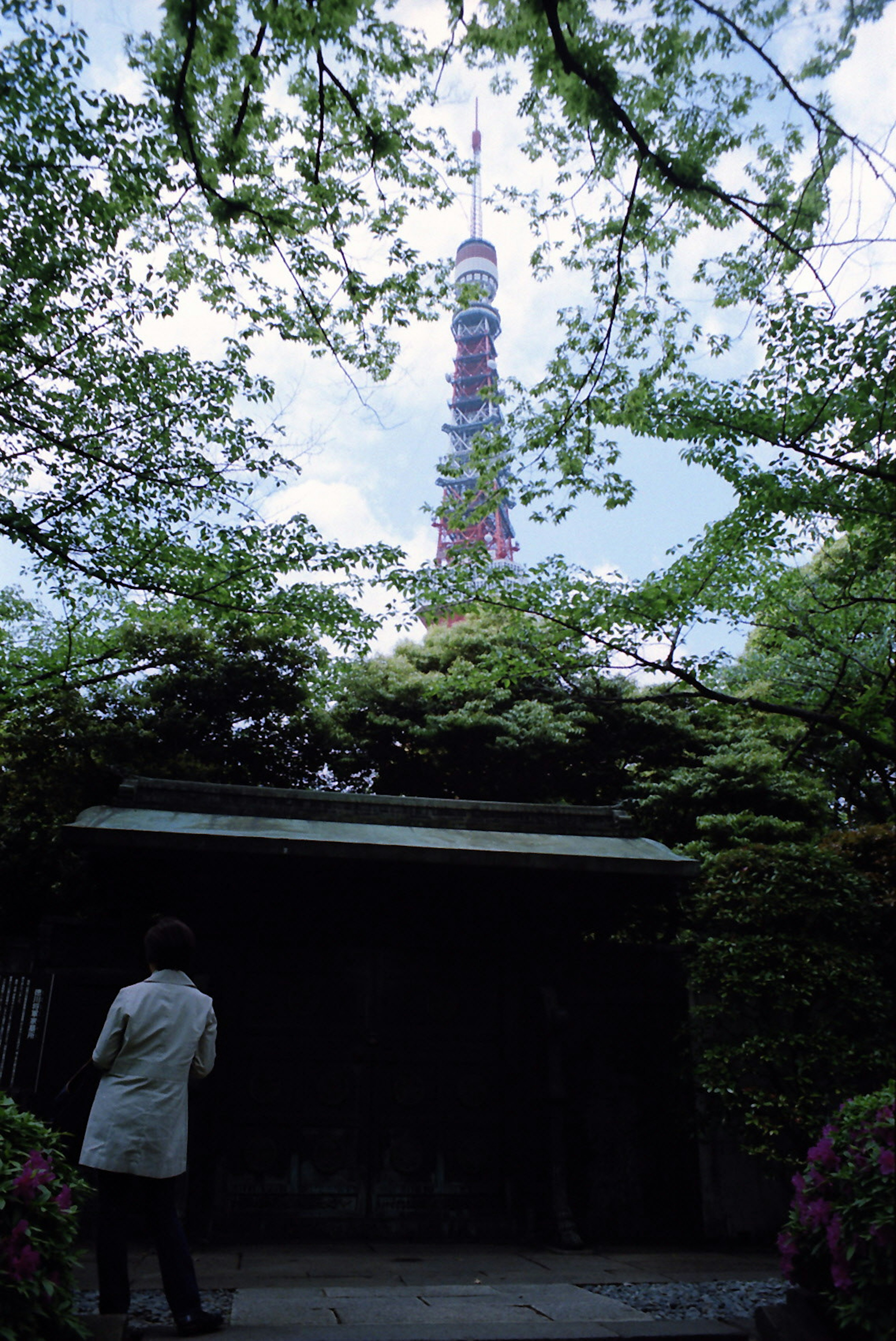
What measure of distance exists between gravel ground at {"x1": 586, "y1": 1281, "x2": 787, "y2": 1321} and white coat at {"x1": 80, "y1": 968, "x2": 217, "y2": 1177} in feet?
9.08

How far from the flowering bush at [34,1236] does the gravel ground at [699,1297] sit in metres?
3.08

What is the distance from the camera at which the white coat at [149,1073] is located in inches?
137

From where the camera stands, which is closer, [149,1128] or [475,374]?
[149,1128]

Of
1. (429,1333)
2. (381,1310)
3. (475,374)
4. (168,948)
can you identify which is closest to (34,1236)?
(168,948)

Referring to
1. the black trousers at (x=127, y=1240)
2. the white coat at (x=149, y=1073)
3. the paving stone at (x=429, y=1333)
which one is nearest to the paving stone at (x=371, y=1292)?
the paving stone at (x=429, y=1333)

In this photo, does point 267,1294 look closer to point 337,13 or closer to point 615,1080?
point 615,1080

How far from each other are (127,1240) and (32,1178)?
0.99 metres

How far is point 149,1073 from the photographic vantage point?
3.62 meters

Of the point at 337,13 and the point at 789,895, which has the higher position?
the point at 337,13

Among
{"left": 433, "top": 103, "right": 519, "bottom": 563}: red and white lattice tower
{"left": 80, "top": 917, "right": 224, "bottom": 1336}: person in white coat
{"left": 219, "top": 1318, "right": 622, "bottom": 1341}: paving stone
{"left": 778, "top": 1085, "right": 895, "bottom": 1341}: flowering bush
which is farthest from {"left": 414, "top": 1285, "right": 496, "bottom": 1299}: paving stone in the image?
{"left": 433, "top": 103, "right": 519, "bottom": 563}: red and white lattice tower

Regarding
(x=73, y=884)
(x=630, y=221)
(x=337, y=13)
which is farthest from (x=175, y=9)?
(x=73, y=884)

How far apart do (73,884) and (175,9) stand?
36.4 feet

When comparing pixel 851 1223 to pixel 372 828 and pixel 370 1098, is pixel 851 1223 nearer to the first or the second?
pixel 370 1098

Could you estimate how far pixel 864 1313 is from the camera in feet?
9.63
